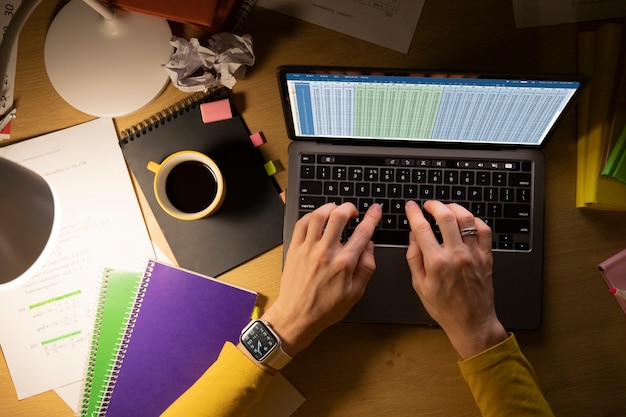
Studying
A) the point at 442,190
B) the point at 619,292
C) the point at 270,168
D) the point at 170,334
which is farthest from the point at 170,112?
the point at 619,292

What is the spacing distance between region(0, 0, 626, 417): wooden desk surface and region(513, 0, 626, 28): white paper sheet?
0.02m

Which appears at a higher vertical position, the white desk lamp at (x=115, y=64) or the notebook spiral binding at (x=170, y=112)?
the white desk lamp at (x=115, y=64)

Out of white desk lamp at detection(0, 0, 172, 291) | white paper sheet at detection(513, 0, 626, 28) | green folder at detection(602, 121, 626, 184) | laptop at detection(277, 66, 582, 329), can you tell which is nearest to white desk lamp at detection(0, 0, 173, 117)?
white desk lamp at detection(0, 0, 172, 291)

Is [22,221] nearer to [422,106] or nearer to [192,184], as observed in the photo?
[192,184]

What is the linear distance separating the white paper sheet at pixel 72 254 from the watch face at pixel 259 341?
0.77ft

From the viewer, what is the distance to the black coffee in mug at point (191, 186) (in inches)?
33.1

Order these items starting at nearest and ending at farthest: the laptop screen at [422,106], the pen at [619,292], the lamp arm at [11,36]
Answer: the lamp arm at [11,36] < the laptop screen at [422,106] < the pen at [619,292]

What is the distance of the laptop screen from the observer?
69 centimetres

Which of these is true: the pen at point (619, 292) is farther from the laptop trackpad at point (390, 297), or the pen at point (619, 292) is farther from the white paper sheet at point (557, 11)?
the white paper sheet at point (557, 11)

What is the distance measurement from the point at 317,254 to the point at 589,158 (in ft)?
1.56

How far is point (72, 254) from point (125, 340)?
173 mm

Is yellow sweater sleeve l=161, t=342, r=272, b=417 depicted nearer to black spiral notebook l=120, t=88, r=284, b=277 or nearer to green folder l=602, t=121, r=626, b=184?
black spiral notebook l=120, t=88, r=284, b=277

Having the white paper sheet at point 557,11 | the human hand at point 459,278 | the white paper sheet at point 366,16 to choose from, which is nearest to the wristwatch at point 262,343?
the human hand at point 459,278

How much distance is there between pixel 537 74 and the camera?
0.66 m
